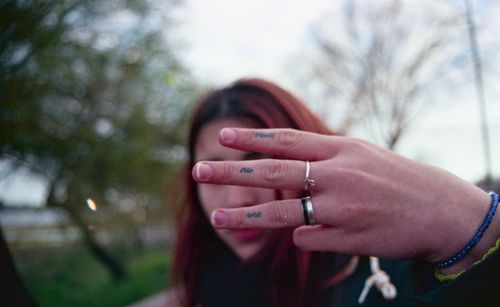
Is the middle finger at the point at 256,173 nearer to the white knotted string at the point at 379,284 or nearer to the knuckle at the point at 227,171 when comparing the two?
the knuckle at the point at 227,171

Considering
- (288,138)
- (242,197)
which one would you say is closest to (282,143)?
(288,138)

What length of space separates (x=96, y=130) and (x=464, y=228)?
7.87 meters

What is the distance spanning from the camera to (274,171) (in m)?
0.75

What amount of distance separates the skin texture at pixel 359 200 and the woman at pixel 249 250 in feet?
0.81

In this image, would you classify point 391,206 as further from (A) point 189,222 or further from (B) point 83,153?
(B) point 83,153

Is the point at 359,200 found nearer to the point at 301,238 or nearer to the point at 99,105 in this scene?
the point at 301,238

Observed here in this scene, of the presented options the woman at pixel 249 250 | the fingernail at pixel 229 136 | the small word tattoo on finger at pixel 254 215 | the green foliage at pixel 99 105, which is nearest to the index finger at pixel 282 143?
the fingernail at pixel 229 136

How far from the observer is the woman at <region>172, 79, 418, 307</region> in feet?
4.40

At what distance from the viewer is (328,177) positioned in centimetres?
73

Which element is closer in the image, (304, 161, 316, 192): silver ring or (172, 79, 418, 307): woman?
(304, 161, 316, 192): silver ring

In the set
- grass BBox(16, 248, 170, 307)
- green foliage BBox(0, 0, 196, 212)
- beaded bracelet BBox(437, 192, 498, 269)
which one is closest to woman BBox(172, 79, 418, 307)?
beaded bracelet BBox(437, 192, 498, 269)

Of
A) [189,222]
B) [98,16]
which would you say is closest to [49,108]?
[98,16]

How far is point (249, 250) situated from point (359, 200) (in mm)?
966

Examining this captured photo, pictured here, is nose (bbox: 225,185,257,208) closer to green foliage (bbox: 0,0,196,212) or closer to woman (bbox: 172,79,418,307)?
woman (bbox: 172,79,418,307)
